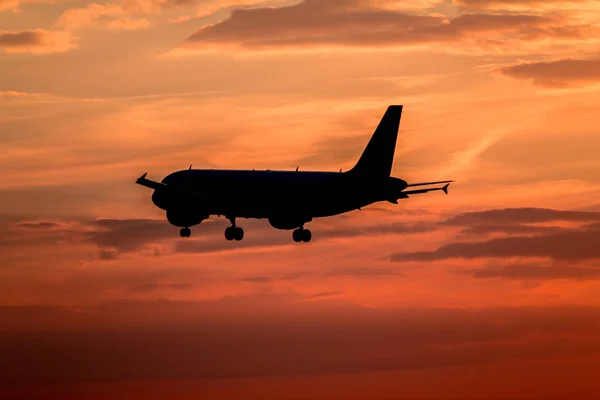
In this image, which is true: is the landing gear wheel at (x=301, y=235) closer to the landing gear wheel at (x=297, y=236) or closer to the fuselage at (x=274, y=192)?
the landing gear wheel at (x=297, y=236)

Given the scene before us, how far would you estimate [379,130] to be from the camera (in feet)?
392

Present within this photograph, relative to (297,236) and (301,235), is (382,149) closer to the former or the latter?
(301,235)

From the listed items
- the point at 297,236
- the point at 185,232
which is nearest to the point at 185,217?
the point at 185,232

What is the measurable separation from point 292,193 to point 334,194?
4284 mm

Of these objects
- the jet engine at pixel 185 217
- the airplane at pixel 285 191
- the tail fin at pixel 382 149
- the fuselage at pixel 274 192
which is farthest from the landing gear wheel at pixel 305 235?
the tail fin at pixel 382 149

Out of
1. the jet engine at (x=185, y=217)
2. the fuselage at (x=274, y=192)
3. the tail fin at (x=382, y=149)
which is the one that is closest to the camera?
the tail fin at (x=382, y=149)

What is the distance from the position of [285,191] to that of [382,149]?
938 centimetres

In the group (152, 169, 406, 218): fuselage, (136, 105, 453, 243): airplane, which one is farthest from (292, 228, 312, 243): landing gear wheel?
(152, 169, 406, 218): fuselage

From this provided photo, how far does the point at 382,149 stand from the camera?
119m

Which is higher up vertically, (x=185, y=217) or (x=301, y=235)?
(x=185, y=217)

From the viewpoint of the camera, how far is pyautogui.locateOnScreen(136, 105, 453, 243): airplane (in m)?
118

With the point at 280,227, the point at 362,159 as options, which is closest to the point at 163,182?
the point at 280,227

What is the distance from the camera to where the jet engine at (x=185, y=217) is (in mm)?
Answer: 126812

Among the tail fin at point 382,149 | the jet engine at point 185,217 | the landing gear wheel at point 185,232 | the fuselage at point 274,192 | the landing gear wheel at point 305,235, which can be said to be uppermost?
the tail fin at point 382,149
